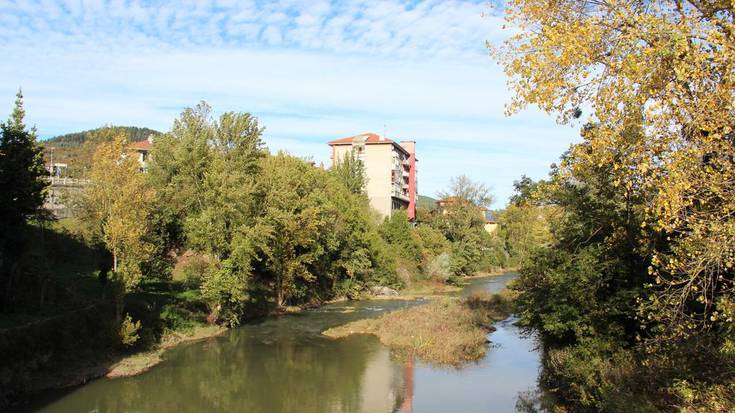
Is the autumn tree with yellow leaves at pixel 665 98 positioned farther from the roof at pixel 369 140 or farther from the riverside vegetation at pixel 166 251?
the roof at pixel 369 140

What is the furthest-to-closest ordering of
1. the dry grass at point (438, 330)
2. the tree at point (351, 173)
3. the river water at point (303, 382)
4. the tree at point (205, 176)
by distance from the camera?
the tree at point (351, 173)
the tree at point (205, 176)
the dry grass at point (438, 330)
the river water at point (303, 382)

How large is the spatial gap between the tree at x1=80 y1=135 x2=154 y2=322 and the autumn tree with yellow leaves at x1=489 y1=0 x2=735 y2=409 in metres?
19.4

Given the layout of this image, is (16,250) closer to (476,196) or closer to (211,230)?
(211,230)

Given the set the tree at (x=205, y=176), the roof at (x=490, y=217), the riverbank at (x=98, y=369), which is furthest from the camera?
the roof at (x=490, y=217)

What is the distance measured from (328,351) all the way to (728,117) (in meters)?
23.3

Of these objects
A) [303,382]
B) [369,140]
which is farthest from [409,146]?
[303,382]

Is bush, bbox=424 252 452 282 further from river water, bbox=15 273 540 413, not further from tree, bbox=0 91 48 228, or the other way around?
tree, bbox=0 91 48 228

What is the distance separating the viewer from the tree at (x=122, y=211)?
77.7 feet

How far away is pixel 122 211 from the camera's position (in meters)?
24.0

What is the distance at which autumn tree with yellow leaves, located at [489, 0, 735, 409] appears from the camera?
24.2ft

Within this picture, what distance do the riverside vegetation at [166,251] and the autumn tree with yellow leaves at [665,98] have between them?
19.5 meters

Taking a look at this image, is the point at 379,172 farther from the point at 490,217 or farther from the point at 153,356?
the point at 490,217

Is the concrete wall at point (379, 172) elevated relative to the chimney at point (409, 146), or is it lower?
lower

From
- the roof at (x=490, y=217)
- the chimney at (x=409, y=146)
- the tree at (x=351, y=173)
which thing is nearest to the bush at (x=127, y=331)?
the tree at (x=351, y=173)
